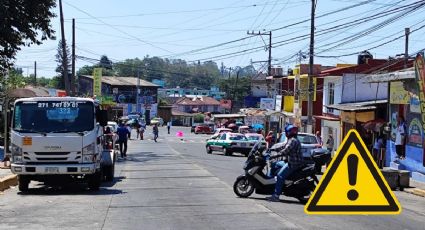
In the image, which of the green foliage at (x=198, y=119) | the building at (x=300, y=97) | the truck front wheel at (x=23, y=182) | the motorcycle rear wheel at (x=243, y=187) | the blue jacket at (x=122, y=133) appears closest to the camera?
the motorcycle rear wheel at (x=243, y=187)

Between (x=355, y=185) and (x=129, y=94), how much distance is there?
4492 inches

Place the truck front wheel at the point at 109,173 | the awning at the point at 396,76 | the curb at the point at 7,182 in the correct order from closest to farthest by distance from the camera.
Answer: the curb at the point at 7,182 → the truck front wheel at the point at 109,173 → the awning at the point at 396,76

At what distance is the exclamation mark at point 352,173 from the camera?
19.0 feet

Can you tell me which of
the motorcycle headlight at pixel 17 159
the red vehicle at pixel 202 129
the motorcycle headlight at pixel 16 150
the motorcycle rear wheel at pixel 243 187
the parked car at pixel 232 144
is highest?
the motorcycle headlight at pixel 16 150

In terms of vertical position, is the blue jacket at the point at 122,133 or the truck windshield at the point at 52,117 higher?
the truck windshield at the point at 52,117

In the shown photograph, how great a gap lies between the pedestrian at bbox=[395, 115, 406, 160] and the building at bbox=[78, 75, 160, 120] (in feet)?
299

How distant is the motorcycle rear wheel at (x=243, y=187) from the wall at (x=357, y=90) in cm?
2901

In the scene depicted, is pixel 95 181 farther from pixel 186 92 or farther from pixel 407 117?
pixel 186 92

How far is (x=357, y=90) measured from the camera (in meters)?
42.8

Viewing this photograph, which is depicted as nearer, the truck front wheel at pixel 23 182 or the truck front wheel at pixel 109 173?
the truck front wheel at pixel 23 182

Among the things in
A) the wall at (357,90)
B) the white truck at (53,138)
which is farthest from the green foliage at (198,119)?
the white truck at (53,138)

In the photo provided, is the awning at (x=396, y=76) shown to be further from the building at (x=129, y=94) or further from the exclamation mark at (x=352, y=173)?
the building at (x=129, y=94)

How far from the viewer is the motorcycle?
1372 centimetres

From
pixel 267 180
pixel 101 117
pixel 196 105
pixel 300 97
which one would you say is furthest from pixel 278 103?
pixel 196 105
